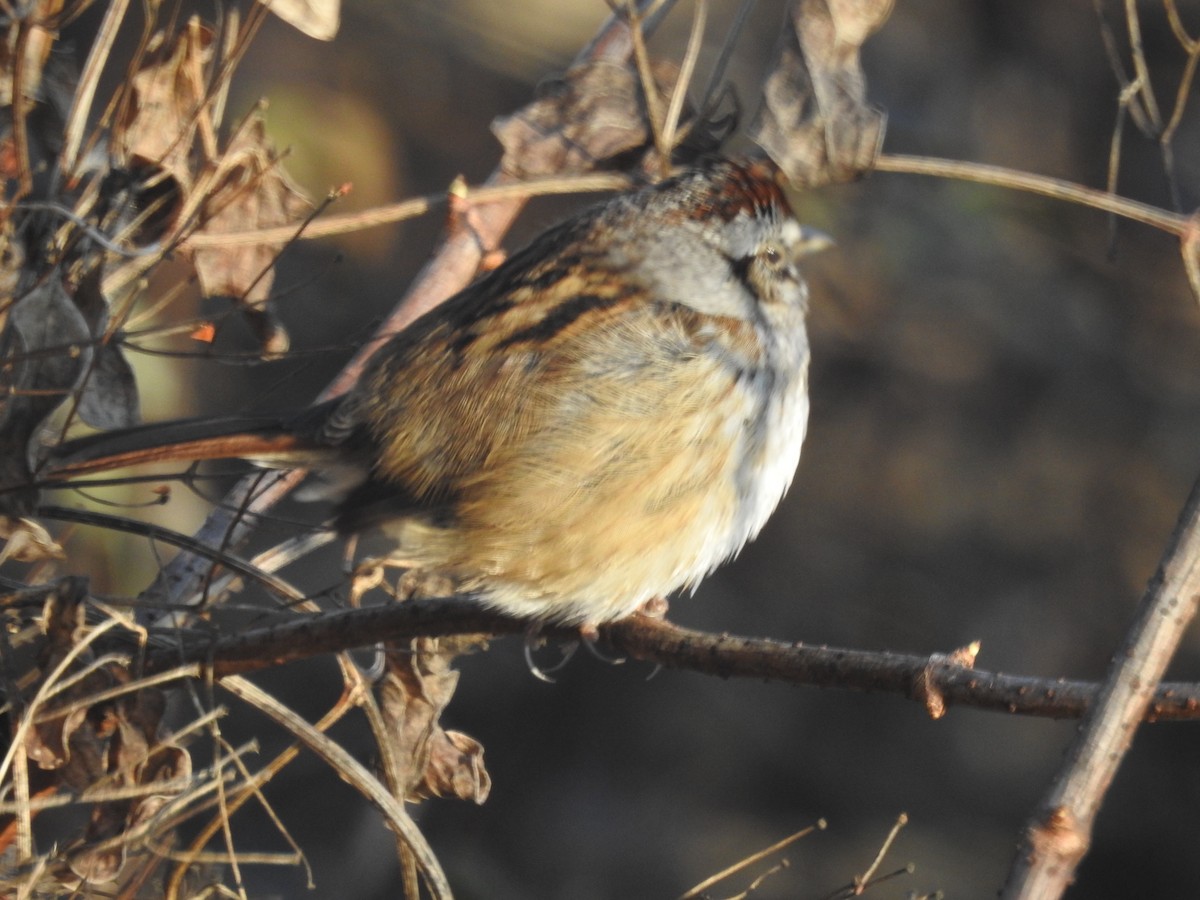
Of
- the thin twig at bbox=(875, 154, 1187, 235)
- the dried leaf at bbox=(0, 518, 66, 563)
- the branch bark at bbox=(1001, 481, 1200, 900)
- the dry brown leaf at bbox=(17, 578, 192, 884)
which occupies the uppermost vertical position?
the thin twig at bbox=(875, 154, 1187, 235)

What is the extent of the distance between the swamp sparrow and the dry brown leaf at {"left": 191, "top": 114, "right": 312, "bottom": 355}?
26 cm

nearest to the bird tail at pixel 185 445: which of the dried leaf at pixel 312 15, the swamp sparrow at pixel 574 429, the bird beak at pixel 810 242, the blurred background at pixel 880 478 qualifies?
the swamp sparrow at pixel 574 429

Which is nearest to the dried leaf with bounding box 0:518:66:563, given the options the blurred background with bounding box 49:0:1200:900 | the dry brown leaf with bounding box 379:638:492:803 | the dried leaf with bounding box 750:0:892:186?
the dry brown leaf with bounding box 379:638:492:803

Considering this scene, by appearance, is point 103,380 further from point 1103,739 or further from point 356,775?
point 1103,739

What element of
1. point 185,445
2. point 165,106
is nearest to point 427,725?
point 185,445

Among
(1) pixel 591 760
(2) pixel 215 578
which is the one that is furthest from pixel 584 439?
(1) pixel 591 760

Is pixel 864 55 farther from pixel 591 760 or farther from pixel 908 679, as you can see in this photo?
pixel 908 679

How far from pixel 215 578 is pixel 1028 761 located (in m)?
3.53

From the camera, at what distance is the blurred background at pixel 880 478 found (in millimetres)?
5203

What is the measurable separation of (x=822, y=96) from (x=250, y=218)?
1.22m

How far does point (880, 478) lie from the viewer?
5.82m

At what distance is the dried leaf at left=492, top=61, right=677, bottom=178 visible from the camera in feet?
10.6

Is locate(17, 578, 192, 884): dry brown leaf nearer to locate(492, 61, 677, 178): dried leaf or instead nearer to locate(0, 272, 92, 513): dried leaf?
locate(0, 272, 92, 513): dried leaf

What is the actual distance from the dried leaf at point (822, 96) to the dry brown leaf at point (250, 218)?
1010 mm
